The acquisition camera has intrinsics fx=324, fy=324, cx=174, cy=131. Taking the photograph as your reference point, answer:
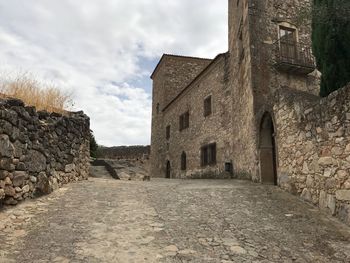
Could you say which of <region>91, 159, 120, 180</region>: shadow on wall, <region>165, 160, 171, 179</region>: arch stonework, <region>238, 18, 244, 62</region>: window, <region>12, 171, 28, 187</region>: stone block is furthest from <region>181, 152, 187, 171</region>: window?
<region>12, 171, 28, 187</region>: stone block

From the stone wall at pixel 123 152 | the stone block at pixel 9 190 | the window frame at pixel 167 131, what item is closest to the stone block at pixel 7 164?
the stone block at pixel 9 190

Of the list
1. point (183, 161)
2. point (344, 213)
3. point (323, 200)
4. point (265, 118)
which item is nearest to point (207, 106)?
point (183, 161)

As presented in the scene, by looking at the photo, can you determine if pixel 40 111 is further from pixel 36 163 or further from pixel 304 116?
pixel 304 116

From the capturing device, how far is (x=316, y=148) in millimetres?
5965

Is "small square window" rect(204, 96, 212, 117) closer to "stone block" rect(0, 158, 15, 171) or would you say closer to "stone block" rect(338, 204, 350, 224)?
"stone block" rect(338, 204, 350, 224)

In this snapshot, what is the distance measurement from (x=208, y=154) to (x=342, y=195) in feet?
32.5

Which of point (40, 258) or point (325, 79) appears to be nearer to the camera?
point (40, 258)

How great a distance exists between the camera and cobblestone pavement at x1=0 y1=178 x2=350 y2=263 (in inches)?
156

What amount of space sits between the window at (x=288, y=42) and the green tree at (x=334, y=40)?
3.90m

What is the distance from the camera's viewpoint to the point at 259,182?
30.5 feet

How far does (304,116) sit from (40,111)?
5292 millimetres

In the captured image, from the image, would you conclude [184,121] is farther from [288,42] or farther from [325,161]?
[325,161]

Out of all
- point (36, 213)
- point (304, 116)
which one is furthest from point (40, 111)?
point (304, 116)

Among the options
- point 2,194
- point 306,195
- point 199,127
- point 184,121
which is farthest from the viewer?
point 184,121
